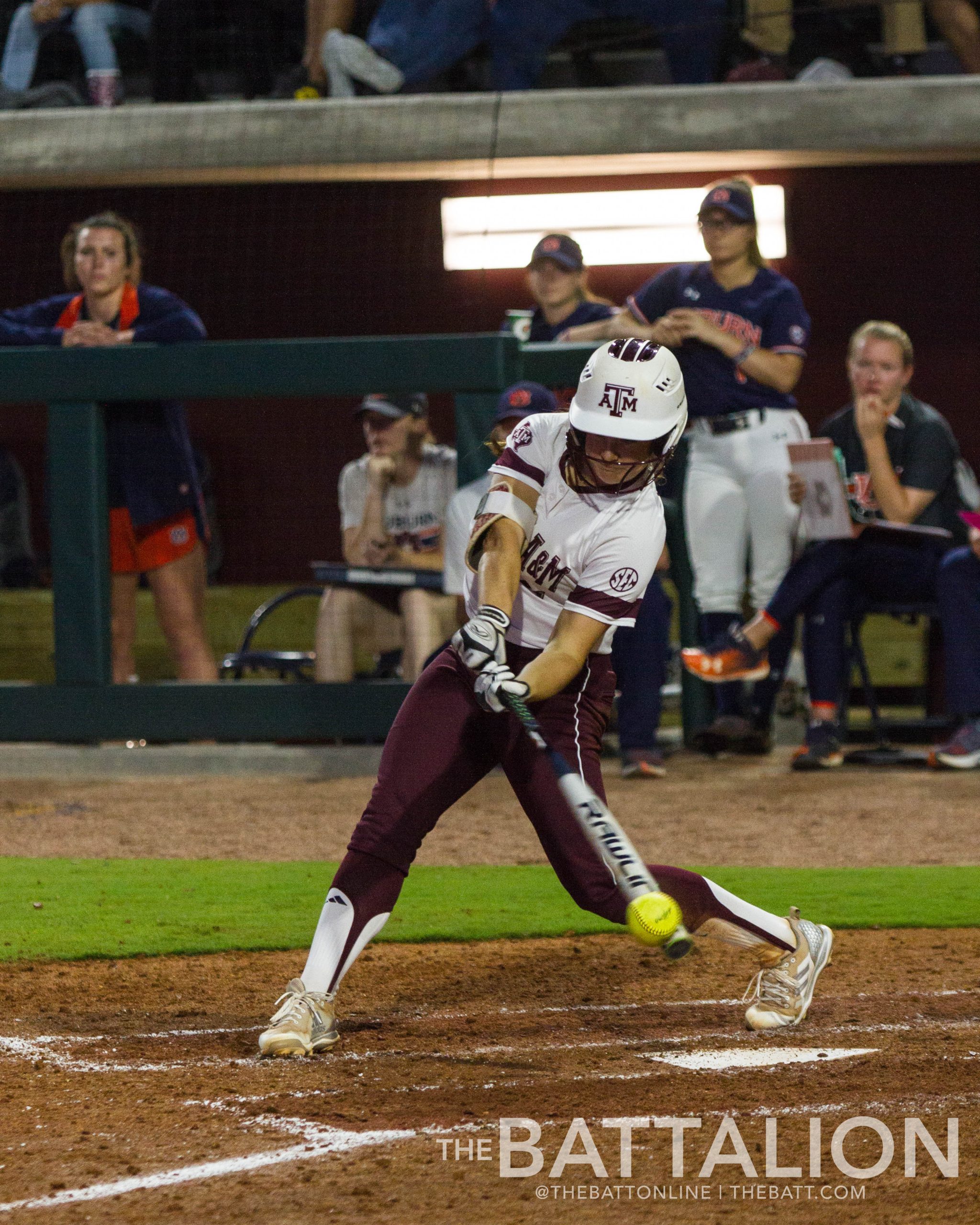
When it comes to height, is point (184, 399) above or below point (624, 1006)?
above

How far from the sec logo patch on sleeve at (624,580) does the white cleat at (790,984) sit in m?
0.89

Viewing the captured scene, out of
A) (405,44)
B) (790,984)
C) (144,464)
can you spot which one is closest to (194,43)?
(405,44)

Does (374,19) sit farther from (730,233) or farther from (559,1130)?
(559,1130)

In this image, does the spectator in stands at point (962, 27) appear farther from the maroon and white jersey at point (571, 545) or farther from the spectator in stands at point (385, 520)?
the maroon and white jersey at point (571, 545)

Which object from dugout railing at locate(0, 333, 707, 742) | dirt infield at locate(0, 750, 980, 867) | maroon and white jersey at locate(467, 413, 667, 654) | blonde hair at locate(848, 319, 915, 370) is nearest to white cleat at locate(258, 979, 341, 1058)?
maroon and white jersey at locate(467, 413, 667, 654)

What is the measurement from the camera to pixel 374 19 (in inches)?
379

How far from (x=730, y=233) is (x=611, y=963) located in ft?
12.3

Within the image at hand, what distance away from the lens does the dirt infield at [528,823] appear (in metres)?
5.70

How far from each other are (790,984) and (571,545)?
3.70ft

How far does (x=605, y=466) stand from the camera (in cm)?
350

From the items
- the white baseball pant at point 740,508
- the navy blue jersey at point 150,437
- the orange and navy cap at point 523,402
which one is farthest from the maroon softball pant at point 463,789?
the navy blue jersey at point 150,437

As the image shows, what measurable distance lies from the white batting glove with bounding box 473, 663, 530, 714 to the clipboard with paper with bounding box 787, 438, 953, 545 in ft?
11.9

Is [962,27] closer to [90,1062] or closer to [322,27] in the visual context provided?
[322,27]

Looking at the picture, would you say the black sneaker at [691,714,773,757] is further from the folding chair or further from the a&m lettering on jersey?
the a&m lettering on jersey
